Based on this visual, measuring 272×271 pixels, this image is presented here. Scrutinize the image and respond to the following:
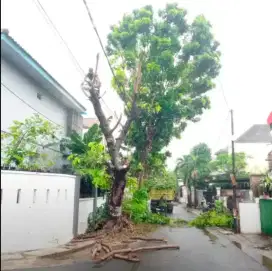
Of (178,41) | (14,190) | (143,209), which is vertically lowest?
(143,209)

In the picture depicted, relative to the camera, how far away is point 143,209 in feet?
51.1

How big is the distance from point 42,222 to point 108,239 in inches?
316

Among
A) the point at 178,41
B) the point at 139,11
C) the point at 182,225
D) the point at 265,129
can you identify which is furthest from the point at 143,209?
the point at 265,129

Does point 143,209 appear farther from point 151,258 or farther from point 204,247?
point 151,258

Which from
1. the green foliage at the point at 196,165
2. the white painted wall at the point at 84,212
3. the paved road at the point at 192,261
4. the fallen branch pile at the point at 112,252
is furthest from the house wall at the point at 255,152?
the fallen branch pile at the point at 112,252

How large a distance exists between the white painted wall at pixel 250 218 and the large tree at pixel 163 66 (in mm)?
6250

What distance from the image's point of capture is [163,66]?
56.1 feet

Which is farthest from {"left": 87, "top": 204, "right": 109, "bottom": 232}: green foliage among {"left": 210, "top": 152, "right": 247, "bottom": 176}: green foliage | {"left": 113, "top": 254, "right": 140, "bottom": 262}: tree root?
{"left": 210, "top": 152, "right": 247, "bottom": 176}: green foliage

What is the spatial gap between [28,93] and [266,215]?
1226 cm

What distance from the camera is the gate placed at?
1317cm

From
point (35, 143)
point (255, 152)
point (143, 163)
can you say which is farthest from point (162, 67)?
point (255, 152)

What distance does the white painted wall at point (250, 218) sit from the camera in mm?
14047

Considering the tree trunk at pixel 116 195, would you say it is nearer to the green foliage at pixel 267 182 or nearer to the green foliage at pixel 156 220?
the green foliage at pixel 156 220

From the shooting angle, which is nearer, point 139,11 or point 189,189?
point 139,11
